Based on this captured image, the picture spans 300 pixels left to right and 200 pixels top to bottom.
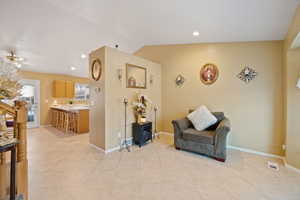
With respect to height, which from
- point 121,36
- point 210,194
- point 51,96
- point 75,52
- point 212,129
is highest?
point 121,36

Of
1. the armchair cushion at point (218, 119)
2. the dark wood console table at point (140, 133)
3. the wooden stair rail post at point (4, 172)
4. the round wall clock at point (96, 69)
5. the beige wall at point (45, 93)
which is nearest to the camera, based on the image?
the wooden stair rail post at point (4, 172)

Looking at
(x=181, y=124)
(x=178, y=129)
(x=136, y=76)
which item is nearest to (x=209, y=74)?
(x=181, y=124)

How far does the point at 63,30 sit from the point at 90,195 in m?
3.58

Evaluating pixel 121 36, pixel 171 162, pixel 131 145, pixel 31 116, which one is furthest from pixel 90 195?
pixel 31 116

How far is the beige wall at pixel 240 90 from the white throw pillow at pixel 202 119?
524mm

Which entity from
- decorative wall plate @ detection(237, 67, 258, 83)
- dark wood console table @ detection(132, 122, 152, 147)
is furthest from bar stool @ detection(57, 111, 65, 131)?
decorative wall plate @ detection(237, 67, 258, 83)

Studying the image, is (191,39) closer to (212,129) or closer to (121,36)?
(121,36)

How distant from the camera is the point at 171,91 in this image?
471 cm

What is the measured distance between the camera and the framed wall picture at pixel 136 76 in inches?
150

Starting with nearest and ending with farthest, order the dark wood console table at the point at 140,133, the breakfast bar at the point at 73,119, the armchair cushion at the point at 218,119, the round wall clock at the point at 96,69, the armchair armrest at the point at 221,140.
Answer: the armchair armrest at the point at 221,140 → the round wall clock at the point at 96,69 → the armchair cushion at the point at 218,119 → the dark wood console table at the point at 140,133 → the breakfast bar at the point at 73,119

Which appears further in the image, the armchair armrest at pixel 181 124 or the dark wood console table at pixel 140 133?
the dark wood console table at pixel 140 133

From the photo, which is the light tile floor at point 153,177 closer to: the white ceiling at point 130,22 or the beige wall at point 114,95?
the beige wall at point 114,95

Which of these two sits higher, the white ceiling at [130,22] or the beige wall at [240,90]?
the white ceiling at [130,22]

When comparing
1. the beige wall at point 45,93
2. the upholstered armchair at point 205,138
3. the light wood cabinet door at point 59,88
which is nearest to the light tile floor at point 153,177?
the upholstered armchair at point 205,138
